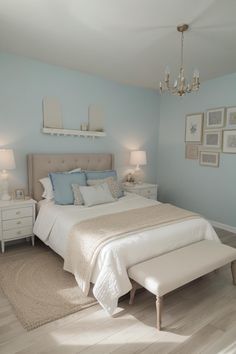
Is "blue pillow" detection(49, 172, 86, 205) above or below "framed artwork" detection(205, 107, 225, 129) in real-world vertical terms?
below

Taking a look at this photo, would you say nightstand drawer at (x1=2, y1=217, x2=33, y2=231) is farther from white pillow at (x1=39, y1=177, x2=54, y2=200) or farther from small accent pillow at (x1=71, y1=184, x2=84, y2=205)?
small accent pillow at (x1=71, y1=184, x2=84, y2=205)

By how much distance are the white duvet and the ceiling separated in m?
1.92

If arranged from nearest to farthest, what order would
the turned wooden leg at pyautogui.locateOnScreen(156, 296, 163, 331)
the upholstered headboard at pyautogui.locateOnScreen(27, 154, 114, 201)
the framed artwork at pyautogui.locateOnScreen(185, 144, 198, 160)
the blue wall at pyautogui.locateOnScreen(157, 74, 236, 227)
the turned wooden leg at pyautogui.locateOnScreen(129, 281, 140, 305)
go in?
the turned wooden leg at pyautogui.locateOnScreen(156, 296, 163, 331) → the turned wooden leg at pyautogui.locateOnScreen(129, 281, 140, 305) → the upholstered headboard at pyautogui.locateOnScreen(27, 154, 114, 201) → the blue wall at pyautogui.locateOnScreen(157, 74, 236, 227) → the framed artwork at pyautogui.locateOnScreen(185, 144, 198, 160)

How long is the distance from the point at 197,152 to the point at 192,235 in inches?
85.3

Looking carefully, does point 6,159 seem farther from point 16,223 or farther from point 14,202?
point 16,223

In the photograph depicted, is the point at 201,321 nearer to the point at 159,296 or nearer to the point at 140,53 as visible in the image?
the point at 159,296

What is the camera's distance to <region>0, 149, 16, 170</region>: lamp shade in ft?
9.48

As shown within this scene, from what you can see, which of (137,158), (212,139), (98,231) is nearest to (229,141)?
(212,139)

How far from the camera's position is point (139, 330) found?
5.86ft

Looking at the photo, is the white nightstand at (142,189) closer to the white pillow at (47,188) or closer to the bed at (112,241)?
the bed at (112,241)

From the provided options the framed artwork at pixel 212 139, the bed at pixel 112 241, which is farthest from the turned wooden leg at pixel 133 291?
the framed artwork at pixel 212 139

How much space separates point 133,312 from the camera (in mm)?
1985

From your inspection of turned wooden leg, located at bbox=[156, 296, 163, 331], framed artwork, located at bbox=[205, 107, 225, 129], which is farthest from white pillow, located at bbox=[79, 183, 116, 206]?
framed artwork, located at bbox=[205, 107, 225, 129]

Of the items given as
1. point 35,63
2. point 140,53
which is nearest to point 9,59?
point 35,63
